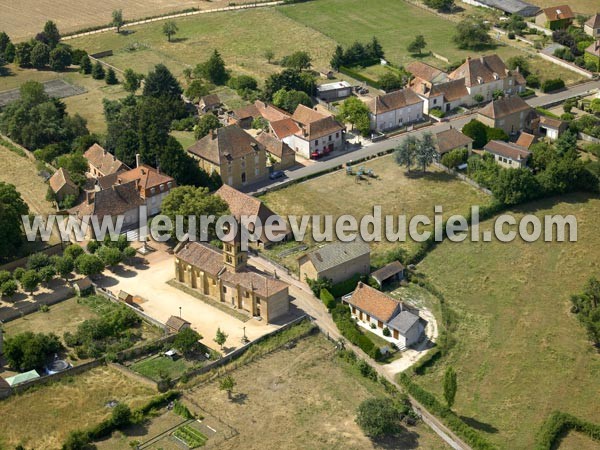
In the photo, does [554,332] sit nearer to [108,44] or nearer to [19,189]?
[19,189]

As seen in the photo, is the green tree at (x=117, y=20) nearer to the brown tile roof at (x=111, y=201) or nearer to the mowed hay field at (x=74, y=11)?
the mowed hay field at (x=74, y=11)


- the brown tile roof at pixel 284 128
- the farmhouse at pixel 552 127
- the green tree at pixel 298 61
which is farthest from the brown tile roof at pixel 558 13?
the brown tile roof at pixel 284 128

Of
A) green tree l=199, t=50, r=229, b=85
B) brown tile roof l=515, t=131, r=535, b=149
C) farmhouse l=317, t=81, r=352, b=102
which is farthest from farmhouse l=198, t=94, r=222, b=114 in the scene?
brown tile roof l=515, t=131, r=535, b=149

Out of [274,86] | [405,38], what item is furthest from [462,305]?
[405,38]

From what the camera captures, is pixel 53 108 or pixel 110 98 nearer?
pixel 53 108

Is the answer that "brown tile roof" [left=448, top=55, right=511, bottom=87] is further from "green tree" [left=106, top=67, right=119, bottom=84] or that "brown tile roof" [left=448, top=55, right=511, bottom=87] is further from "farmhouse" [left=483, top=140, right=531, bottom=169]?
"green tree" [left=106, top=67, right=119, bottom=84]

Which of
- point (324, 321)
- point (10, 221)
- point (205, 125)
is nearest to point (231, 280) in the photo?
point (324, 321)
